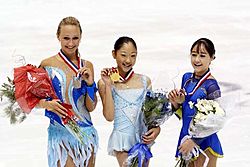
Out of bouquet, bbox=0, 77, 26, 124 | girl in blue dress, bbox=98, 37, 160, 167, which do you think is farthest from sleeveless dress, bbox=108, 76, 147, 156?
bouquet, bbox=0, 77, 26, 124

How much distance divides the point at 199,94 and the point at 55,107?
108 cm

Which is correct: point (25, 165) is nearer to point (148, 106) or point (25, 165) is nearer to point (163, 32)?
point (148, 106)

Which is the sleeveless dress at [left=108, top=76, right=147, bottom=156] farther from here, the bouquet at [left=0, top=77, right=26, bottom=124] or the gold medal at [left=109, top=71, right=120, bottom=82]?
the bouquet at [left=0, top=77, right=26, bottom=124]

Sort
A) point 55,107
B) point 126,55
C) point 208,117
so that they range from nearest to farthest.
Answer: point 208,117
point 55,107
point 126,55

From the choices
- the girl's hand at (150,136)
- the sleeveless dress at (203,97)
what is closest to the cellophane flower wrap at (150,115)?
the girl's hand at (150,136)

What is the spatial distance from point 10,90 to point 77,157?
2.39ft

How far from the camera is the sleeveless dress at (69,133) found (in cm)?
468

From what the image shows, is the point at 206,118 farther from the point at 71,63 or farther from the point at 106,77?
the point at 71,63

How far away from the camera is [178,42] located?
1220cm

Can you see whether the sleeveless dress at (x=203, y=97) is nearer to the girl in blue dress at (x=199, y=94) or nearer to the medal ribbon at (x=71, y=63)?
the girl in blue dress at (x=199, y=94)

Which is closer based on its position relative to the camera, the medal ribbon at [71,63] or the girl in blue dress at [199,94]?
the girl in blue dress at [199,94]

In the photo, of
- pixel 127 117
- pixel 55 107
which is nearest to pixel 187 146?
pixel 127 117

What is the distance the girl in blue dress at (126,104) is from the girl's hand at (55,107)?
345 millimetres

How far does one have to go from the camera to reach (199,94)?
4605 millimetres
